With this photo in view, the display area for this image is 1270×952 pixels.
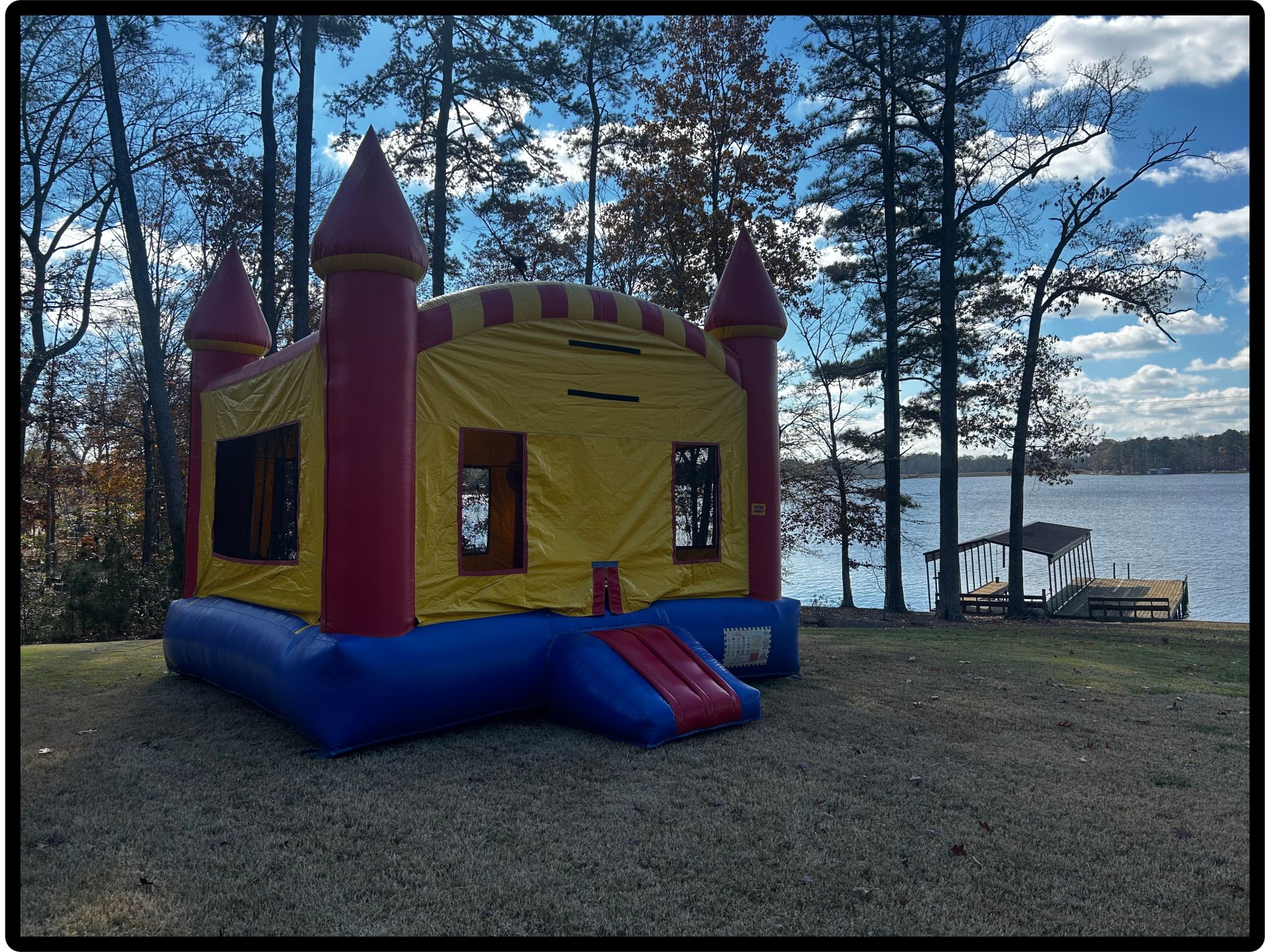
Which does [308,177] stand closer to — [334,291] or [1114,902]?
[334,291]

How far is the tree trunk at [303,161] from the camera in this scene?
38.5 ft

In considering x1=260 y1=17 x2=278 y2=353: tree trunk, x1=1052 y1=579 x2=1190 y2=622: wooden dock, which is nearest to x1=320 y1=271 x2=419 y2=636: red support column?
x1=260 y1=17 x2=278 y2=353: tree trunk

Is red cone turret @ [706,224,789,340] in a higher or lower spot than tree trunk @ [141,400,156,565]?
higher

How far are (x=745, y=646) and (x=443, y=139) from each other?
11.2 metres

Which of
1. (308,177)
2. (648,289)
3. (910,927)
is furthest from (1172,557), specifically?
(910,927)

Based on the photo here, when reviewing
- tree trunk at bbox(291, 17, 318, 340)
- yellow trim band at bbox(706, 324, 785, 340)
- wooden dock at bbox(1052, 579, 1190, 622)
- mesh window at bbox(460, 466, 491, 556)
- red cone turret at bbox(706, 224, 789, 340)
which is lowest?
wooden dock at bbox(1052, 579, 1190, 622)

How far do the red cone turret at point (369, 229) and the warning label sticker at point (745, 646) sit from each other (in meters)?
3.63

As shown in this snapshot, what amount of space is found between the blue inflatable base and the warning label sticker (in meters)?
0.01

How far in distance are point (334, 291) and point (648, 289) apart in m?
12.0

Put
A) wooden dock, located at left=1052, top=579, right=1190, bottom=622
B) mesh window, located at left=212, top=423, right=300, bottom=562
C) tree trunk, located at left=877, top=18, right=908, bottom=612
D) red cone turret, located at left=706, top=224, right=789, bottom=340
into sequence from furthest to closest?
wooden dock, located at left=1052, top=579, right=1190, bottom=622, tree trunk, located at left=877, top=18, right=908, bottom=612, red cone turret, located at left=706, top=224, right=789, bottom=340, mesh window, located at left=212, top=423, right=300, bottom=562

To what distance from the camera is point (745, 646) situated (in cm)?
671

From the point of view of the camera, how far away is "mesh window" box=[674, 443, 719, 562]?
23.0 ft

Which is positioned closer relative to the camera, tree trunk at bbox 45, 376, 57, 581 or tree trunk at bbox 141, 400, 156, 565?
tree trunk at bbox 45, 376, 57, 581

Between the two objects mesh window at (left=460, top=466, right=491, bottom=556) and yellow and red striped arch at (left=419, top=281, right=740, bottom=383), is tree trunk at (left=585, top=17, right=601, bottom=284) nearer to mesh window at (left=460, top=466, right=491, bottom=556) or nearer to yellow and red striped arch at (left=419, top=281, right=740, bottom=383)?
mesh window at (left=460, top=466, right=491, bottom=556)
